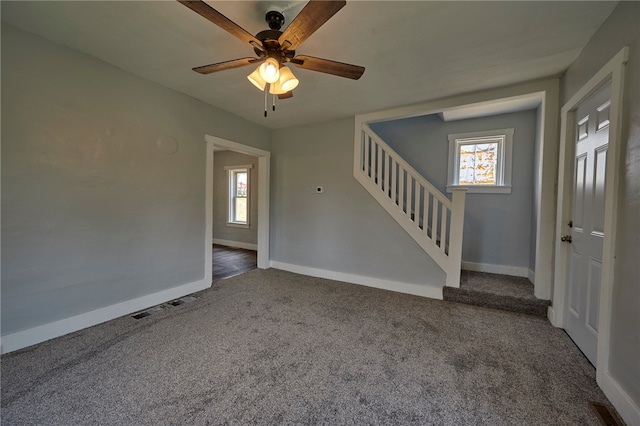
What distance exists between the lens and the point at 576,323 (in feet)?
7.00

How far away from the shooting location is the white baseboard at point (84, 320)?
1.96 metres

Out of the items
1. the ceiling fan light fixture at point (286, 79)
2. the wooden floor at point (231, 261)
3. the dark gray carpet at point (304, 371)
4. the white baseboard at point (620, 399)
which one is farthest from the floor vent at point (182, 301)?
the white baseboard at point (620, 399)

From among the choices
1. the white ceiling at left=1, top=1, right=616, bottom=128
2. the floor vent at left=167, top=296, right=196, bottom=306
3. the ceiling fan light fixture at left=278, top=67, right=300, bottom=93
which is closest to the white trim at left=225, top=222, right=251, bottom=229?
the floor vent at left=167, top=296, right=196, bottom=306

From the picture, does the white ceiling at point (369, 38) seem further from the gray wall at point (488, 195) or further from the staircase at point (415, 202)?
the gray wall at point (488, 195)

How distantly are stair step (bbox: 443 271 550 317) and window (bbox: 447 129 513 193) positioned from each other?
4.38ft

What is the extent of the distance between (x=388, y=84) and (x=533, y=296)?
9.20 ft

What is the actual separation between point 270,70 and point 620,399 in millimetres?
2879

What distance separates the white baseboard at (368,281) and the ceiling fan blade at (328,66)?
269 centimetres

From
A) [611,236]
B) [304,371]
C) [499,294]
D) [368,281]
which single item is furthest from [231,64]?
[499,294]

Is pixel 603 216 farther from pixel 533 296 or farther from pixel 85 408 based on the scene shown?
pixel 85 408

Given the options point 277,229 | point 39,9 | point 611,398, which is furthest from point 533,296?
point 39,9

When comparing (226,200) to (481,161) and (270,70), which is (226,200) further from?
(481,161)

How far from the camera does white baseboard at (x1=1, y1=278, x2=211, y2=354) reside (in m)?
1.96

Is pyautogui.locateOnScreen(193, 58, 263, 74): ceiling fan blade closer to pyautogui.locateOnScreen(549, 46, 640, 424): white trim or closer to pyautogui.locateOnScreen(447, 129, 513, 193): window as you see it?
pyautogui.locateOnScreen(549, 46, 640, 424): white trim
